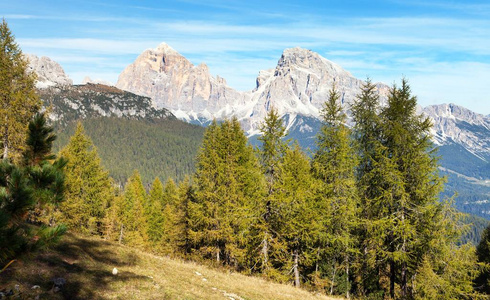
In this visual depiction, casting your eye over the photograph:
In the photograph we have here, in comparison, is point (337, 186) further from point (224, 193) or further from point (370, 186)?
point (224, 193)

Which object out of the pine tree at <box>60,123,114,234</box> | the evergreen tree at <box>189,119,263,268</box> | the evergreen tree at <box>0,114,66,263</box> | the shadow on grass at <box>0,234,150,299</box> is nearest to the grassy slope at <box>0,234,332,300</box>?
the shadow on grass at <box>0,234,150,299</box>

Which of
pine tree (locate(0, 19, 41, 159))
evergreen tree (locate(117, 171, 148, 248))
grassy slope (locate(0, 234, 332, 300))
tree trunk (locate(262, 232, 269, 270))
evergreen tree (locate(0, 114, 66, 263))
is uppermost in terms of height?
pine tree (locate(0, 19, 41, 159))

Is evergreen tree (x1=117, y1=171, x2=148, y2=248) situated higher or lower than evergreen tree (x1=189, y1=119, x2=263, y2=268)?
lower

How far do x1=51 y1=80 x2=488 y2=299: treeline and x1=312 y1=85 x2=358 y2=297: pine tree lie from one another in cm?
8

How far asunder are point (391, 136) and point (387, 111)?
1.87 meters

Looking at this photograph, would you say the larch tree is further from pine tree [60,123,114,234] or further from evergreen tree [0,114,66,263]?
pine tree [60,123,114,234]

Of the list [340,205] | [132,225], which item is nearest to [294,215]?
[340,205]

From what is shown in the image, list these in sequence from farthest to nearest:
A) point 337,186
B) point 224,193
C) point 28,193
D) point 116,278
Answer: point 224,193 → point 337,186 → point 116,278 → point 28,193

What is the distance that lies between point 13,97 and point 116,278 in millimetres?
18010

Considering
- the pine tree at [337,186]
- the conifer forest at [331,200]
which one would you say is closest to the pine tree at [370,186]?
the conifer forest at [331,200]

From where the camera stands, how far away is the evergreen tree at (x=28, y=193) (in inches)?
237

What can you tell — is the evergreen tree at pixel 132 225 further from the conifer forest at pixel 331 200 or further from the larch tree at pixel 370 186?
the larch tree at pixel 370 186

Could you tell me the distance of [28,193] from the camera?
21.2 ft

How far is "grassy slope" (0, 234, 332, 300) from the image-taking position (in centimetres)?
1040
